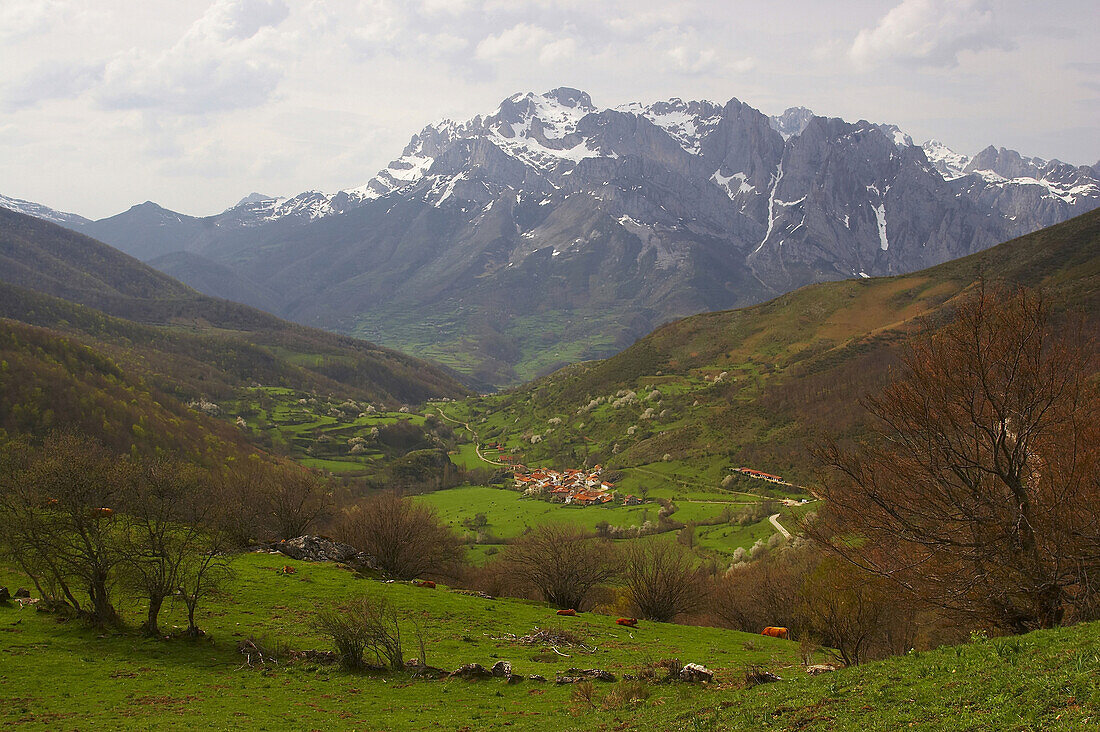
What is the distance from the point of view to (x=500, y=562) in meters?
71.9

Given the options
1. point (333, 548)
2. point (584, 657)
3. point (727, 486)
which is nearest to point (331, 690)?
point (584, 657)

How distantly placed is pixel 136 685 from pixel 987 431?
4032cm

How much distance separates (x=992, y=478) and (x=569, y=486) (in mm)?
127282

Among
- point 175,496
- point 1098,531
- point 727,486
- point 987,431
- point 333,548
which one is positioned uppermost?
point 987,431

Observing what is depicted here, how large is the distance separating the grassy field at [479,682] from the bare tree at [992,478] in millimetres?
5554

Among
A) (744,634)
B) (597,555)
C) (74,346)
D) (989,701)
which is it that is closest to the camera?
(989,701)

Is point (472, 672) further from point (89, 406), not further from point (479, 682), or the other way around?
point (89, 406)

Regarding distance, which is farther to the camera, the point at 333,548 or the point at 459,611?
the point at 333,548

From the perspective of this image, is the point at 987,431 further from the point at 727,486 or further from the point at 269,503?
the point at 727,486

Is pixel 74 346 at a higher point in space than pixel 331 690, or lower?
higher

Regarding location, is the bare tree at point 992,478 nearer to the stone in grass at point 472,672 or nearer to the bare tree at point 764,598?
the stone in grass at point 472,672

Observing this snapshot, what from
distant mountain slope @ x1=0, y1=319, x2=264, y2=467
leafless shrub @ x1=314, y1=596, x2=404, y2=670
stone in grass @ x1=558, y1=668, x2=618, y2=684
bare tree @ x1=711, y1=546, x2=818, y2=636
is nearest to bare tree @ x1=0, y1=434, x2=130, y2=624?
leafless shrub @ x1=314, y1=596, x2=404, y2=670

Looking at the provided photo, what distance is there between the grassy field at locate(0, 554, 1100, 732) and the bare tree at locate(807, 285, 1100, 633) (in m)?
5.55

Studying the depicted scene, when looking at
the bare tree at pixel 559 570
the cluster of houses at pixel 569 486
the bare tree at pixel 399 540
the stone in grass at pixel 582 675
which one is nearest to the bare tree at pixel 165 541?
the stone in grass at pixel 582 675
